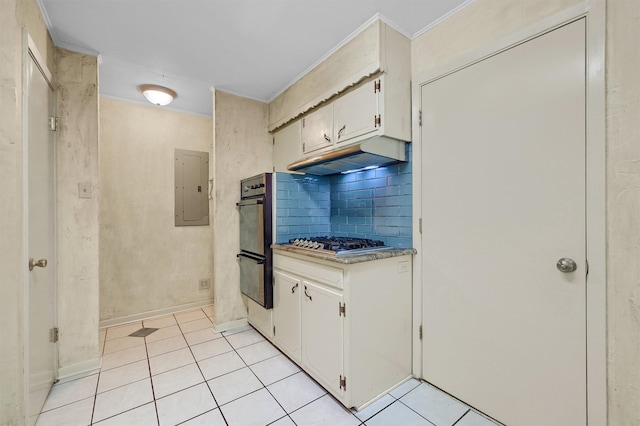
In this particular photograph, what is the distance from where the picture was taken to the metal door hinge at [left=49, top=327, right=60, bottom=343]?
1.94 metres

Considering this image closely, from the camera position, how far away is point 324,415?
163cm

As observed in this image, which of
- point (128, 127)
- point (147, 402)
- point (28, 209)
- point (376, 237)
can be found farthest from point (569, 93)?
point (128, 127)

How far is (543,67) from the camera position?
1.39 meters

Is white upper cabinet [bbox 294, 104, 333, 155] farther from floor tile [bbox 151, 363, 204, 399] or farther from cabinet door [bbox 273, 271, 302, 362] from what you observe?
floor tile [bbox 151, 363, 204, 399]

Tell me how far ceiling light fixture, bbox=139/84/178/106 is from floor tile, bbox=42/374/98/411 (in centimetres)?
250

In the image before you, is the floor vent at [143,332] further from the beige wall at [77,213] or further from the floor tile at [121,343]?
the beige wall at [77,213]

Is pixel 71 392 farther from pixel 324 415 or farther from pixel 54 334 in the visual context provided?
pixel 324 415

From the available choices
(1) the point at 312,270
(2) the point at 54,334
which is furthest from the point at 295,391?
(2) the point at 54,334

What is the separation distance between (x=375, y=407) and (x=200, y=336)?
1.82m

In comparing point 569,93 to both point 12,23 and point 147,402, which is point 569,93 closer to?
point 12,23

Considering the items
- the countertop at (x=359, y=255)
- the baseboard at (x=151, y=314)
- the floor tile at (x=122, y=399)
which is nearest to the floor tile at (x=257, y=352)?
the floor tile at (x=122, y=399)

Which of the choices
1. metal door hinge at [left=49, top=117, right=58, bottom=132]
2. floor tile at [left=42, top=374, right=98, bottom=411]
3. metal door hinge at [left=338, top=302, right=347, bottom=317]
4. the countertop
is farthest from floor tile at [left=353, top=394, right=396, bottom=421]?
metal door hinge at [left=49, top=117, right=58, bottom=132]

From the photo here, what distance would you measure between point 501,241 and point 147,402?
239cm

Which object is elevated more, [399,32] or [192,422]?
[399,32]
